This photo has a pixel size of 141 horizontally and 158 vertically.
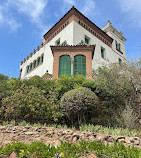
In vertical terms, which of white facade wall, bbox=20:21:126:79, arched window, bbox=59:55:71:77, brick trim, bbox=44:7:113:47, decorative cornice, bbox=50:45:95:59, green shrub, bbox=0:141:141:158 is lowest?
green shrub, bbox=0:141:141:158

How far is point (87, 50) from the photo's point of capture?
51.7 ft

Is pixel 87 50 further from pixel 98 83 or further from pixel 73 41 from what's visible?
pixel 98 83

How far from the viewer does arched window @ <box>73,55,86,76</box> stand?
15.1 metres

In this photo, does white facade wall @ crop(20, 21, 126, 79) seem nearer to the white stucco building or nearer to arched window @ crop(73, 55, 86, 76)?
the white stucco building

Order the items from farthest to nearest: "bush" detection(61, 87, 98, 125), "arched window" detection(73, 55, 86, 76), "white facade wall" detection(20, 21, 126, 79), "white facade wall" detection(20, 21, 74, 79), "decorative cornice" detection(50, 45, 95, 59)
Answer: "white facade wall" detection(20, 21, 74, 79), "white facade wall" detection(20, 21, 126, 79), "decorative cornice" detection(50, 45, 95, 59), "arched window" detection(73, 55, 86, 76), "bush" detection(61, 87, 98, 125)

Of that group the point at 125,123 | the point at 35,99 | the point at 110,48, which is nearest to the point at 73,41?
the point at 110,48

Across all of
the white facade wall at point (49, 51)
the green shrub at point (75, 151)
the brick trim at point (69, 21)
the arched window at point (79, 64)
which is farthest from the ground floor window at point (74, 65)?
the green shrub at point (75, 151)

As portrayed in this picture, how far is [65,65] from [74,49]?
2.00m

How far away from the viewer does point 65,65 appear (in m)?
15.3

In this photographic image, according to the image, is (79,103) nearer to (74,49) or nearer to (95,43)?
(74,49)

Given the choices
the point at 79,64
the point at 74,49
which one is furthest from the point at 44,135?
the point at 74,49

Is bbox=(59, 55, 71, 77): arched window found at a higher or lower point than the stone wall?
higher

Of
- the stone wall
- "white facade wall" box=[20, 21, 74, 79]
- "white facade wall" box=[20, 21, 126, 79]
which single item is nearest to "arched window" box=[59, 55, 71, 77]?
"white facade wall" box=[20, 21, 126, 79]

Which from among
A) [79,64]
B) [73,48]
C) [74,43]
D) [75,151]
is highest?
[74,43]
